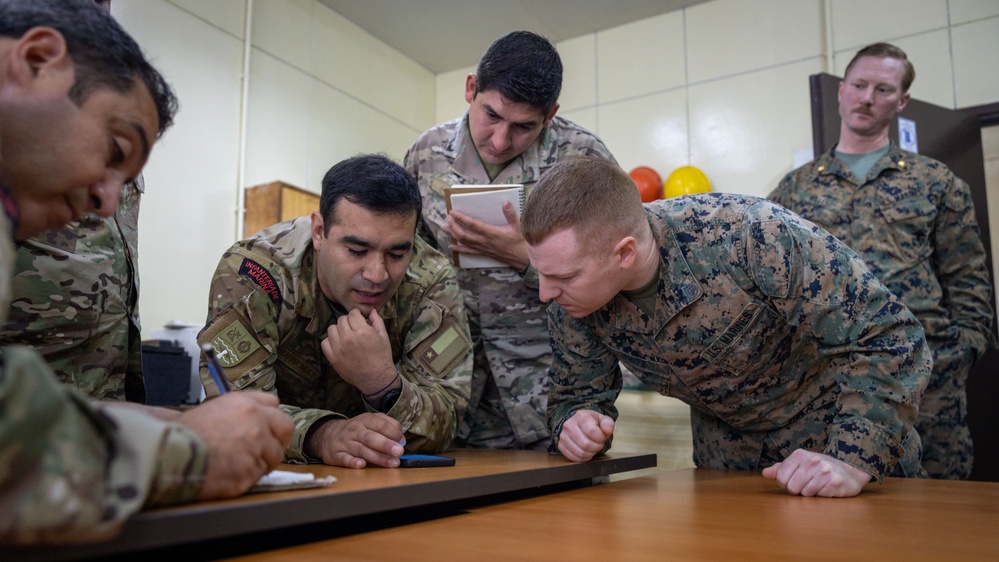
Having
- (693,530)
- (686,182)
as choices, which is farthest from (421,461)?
(686,182)

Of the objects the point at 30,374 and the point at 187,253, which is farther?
the point at 187,253

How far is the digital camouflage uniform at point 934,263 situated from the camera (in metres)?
2.77

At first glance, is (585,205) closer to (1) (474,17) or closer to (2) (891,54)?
(2) (891,54)

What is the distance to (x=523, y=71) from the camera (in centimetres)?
205

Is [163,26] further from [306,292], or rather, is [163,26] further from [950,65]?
[950,65]

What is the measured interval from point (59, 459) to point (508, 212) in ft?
4.97

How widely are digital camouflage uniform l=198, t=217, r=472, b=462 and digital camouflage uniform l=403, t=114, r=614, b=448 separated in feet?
0.83

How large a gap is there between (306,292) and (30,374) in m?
1.26

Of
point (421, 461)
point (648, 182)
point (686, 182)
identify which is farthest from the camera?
point (648, 182)

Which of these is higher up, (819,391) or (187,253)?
(187,253)

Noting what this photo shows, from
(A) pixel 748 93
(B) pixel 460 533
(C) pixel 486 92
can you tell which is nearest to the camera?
(B) pixel 460 533

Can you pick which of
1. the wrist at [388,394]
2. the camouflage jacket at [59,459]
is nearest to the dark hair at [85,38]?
the camouflage jacket at [59,459]

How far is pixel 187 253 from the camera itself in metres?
4.14

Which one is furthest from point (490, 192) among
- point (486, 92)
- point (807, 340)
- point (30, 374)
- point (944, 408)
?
point (944, 408)
